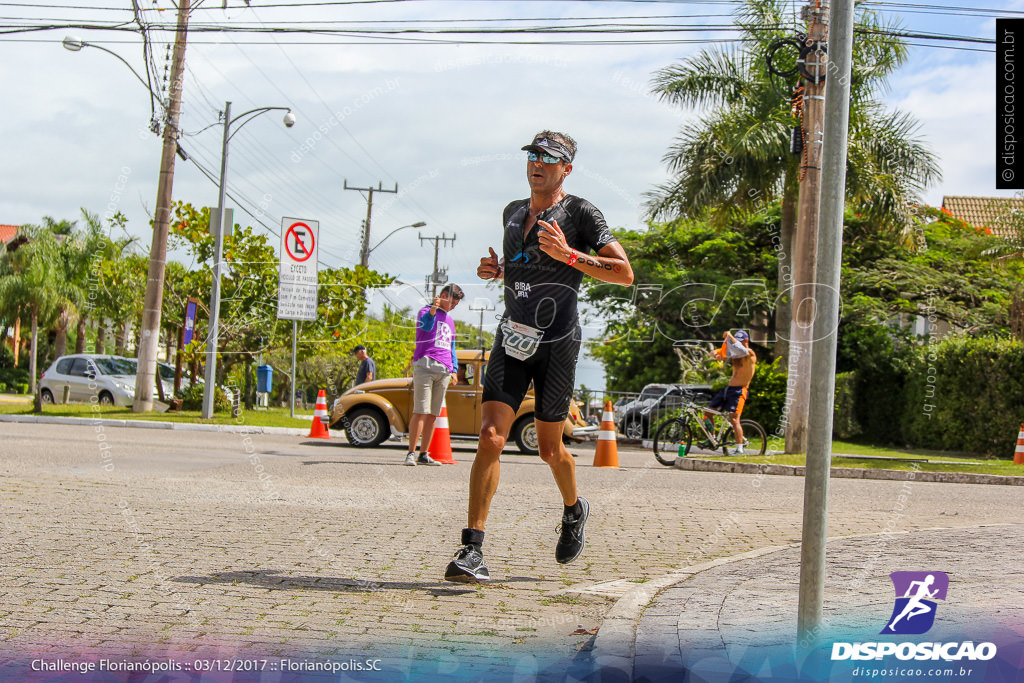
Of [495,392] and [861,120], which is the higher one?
[861,120]

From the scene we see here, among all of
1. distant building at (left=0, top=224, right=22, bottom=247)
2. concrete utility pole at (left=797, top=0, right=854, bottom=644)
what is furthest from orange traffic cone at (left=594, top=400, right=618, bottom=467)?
distant building at (left=0, top=224, right=22, bottom=247)

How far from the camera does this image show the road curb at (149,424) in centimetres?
1820

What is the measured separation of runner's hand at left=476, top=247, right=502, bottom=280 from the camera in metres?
4.86

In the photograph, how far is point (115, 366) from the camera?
24250 millimetres

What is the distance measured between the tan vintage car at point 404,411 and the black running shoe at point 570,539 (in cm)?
941

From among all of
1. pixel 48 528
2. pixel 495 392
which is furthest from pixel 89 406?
pixel 495 392

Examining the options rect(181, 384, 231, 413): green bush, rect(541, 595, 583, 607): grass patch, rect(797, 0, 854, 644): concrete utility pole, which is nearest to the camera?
rect(797, 0, 854, 644): concrete utility pole

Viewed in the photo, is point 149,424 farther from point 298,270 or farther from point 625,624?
point 625,624

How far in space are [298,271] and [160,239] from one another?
11.1ft

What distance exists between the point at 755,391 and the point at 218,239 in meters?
11.7

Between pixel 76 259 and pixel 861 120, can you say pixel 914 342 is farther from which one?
pixel 76 259

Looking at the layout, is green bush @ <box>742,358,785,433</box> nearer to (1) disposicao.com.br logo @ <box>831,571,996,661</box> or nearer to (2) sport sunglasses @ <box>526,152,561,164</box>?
(2) sport sunglasses @ <box>526,152,561,164</box>

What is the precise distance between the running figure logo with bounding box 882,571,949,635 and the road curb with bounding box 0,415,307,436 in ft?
52.5

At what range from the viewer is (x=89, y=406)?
2203 cm
